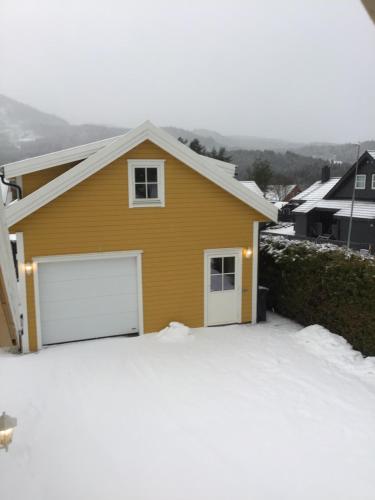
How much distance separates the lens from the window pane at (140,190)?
8.58 metres

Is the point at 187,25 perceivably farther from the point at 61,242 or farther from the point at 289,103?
the point at 61,242

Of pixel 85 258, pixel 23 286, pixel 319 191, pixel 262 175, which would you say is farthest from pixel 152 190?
pixel 262 175

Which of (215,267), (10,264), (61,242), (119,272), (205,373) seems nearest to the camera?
(10,264)

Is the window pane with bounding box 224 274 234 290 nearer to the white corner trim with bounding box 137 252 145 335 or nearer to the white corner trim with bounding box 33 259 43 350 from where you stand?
the white corner trim with bounding box 137 252 145 335

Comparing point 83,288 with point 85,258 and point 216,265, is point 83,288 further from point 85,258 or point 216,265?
point 216,265

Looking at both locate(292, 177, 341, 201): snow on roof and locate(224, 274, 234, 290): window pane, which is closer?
locate(224, 274, 234, 290): window pane

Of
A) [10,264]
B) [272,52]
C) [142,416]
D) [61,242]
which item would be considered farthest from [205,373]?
[272,52]

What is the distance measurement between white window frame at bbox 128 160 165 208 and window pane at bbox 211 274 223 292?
7.12 feet

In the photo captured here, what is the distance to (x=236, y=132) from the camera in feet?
381

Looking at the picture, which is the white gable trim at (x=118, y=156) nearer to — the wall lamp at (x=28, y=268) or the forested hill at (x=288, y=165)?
the wall lamp at (x=28, y=268)

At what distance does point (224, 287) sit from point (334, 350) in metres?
2.87

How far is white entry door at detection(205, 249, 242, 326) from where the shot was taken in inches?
367

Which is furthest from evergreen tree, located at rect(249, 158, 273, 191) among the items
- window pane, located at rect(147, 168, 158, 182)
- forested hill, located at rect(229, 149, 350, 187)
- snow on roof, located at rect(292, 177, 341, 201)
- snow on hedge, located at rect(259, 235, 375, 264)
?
window pane, located at rect(147, 168, 158, 182)

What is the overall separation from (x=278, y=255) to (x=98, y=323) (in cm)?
474
